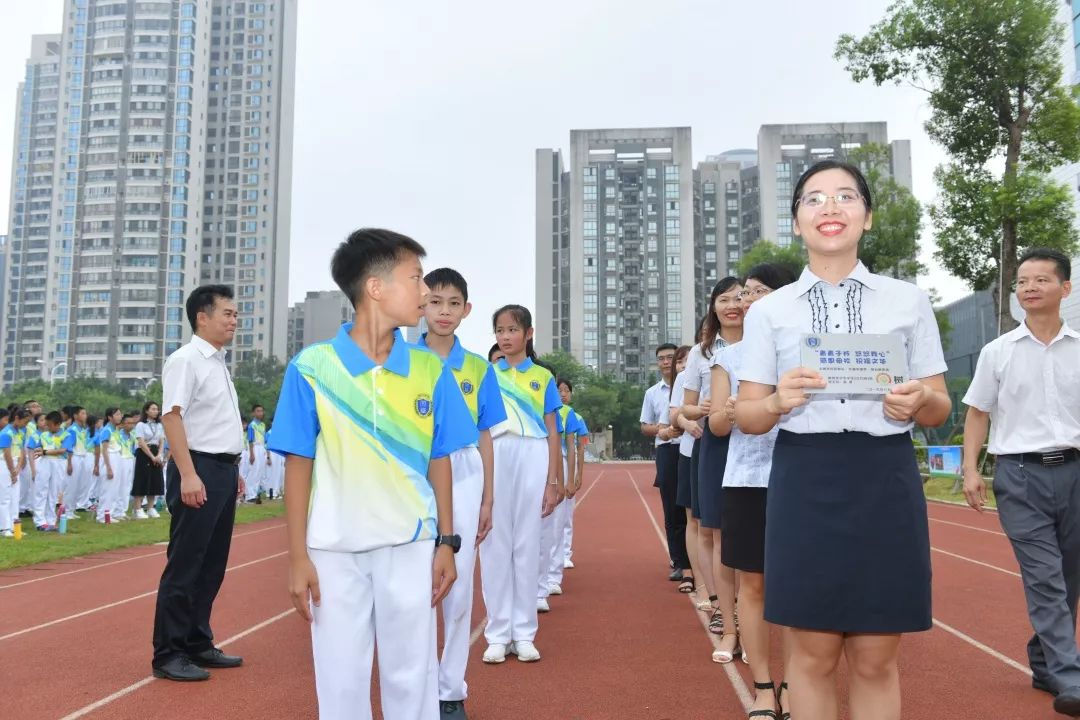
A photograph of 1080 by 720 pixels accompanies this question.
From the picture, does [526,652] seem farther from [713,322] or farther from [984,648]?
[984,648]

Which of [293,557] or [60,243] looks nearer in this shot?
[293,557]

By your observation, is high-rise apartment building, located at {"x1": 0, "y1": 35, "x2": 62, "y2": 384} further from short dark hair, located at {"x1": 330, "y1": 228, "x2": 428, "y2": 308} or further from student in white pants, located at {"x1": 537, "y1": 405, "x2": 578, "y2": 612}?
short dark hair, located at {"x1": 330, "y1": 228, "x2": 428, "y2": 308}

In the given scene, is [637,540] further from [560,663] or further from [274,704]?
[274,704]

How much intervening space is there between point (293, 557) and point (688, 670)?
2.82 meters

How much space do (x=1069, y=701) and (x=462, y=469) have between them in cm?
278

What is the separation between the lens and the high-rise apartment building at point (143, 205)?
81875 mm

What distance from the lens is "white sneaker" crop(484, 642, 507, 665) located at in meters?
4.66

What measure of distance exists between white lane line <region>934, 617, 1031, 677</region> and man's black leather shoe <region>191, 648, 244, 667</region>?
422 centimetres

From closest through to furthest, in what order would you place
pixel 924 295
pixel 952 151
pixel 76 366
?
pixel 924 295 → pixel 952 151 → pixel 76 366

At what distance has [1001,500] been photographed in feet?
13.7

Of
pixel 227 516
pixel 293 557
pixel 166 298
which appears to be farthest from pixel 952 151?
pixel 166 298

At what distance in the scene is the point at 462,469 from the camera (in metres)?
3.83

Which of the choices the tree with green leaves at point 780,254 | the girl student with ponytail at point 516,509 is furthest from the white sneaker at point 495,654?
the tree with green leaves at point 780,254

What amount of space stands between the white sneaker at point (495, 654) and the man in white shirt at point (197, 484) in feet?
4.52
